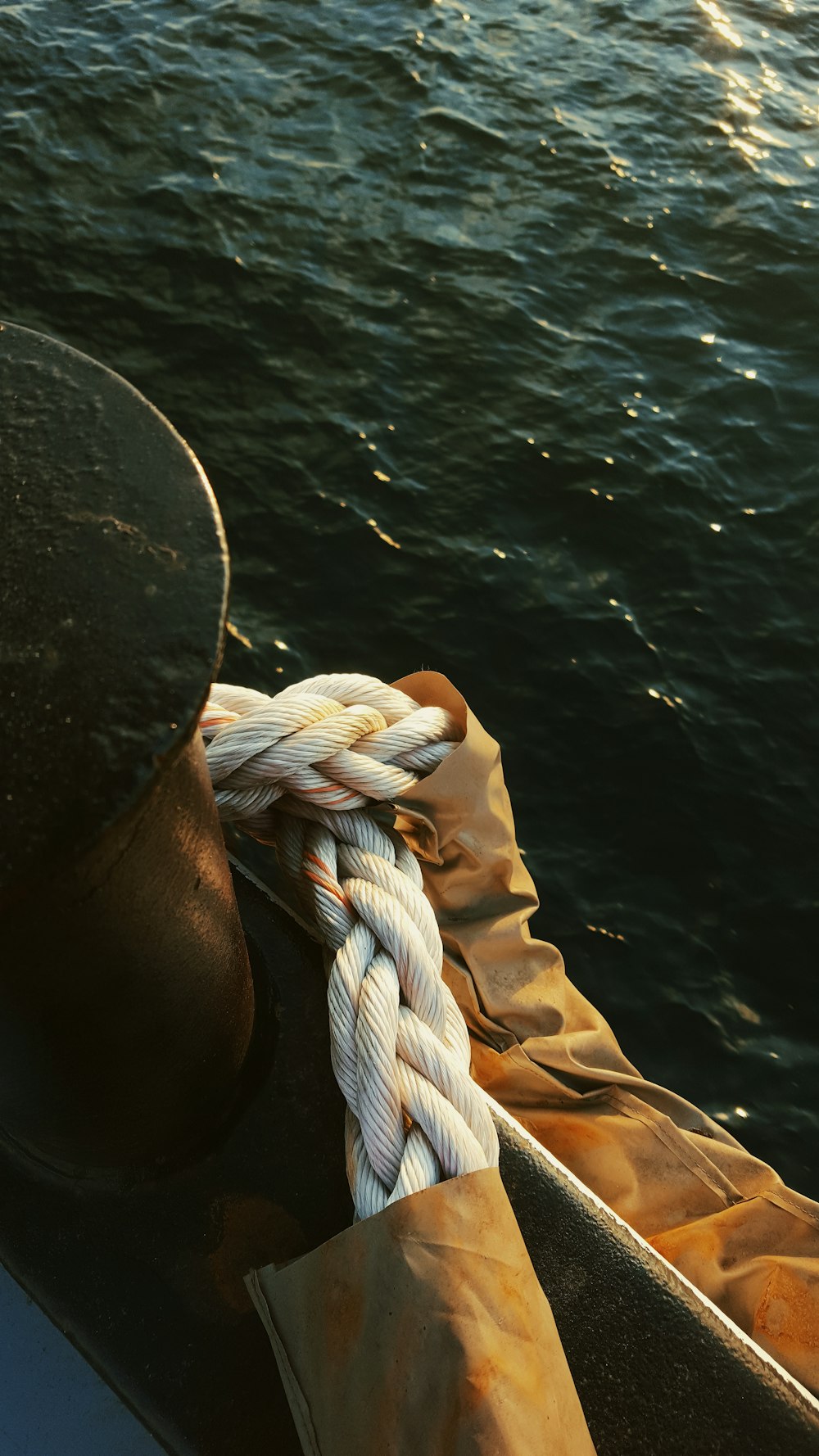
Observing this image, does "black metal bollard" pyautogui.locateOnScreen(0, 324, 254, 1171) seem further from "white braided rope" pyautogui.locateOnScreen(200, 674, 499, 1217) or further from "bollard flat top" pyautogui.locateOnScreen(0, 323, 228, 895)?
"white braided rope" pyautogui.locateOnScreen(200, 674, 499, 1217)

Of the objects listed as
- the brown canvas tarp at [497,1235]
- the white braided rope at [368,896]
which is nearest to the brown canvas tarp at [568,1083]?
the brown canvas tarp at [497,1235]

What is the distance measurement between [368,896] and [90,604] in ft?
2.75

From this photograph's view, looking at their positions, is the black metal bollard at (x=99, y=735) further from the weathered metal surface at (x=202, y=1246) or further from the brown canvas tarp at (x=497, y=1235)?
the brown canvas tarp at (x=497, y=1235)

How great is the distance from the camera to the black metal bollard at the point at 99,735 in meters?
1.00

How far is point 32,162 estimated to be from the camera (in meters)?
7.14

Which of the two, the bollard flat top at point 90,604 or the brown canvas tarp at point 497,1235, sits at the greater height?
the bollard flat top at point 90,604

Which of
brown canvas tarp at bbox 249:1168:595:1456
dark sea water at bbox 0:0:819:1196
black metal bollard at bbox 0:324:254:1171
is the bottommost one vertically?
dark sea water at bbox 0:0:819:1196

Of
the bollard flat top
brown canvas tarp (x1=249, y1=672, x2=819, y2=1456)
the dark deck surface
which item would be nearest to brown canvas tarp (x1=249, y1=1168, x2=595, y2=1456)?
brown canvas tarp (x1=249, y1=672, x2=819, y2=1456)

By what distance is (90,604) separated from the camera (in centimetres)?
104

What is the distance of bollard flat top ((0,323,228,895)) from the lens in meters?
0.99

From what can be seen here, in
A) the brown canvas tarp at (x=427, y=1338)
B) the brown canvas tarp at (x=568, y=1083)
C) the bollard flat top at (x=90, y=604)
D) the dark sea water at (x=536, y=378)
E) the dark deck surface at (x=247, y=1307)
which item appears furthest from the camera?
the dark sea water at (x=536, y=378)

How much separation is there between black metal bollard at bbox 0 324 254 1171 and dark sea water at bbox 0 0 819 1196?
9.86 ft

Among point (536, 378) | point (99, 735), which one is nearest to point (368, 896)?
point (99, 735)

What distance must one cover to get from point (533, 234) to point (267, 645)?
363 cm
